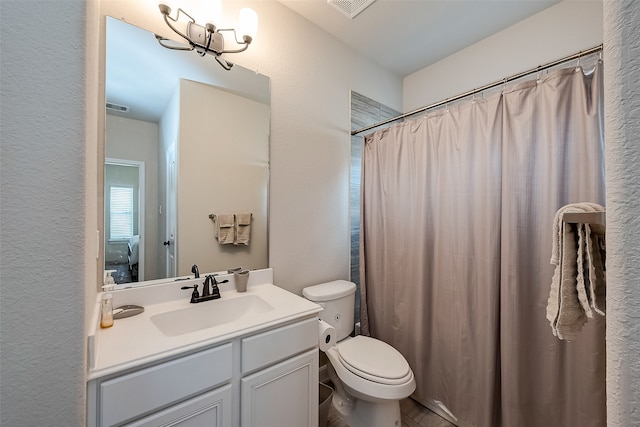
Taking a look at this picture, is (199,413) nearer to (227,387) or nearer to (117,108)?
(227,387)

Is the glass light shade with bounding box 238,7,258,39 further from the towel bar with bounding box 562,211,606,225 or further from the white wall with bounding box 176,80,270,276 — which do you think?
the towel bar with bounding box 562,211,606,225

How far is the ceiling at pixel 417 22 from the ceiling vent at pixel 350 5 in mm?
31

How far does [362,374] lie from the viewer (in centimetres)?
130

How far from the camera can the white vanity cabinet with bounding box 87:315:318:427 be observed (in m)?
0.75

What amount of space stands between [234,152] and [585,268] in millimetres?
1516

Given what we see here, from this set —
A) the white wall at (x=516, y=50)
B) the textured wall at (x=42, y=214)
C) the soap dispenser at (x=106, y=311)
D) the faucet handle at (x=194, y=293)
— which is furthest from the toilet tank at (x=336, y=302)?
the white wall at (x=516, y=50)

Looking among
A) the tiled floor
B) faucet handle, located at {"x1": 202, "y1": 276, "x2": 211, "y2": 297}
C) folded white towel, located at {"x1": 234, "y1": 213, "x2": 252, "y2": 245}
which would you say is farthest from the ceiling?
the tiled floor

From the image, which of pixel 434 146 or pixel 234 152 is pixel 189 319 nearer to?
pixel 234 152

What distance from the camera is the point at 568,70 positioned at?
115 centimetres

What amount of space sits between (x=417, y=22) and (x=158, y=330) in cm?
232

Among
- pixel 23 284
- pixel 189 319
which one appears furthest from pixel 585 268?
pixel 189 319

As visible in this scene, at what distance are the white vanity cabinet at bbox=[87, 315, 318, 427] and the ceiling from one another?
1912 millimetres

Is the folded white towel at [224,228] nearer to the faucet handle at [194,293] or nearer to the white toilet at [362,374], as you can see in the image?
the faucet handle at [194,293]

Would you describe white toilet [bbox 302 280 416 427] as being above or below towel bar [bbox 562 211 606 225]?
below
